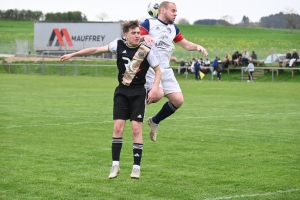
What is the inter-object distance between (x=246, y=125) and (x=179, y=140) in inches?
136

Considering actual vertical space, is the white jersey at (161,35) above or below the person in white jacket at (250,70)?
above

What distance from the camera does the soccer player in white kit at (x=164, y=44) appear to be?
34.7ft

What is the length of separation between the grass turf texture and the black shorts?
880mm

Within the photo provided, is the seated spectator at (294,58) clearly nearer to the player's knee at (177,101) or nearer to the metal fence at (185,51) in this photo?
the metal fence at (185,51)

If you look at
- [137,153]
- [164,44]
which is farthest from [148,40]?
[137,153]

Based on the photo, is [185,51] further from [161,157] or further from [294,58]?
[161,157]

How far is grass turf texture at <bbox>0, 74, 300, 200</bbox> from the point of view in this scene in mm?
8148

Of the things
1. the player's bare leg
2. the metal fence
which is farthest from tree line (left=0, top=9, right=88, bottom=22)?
the player's bare leg

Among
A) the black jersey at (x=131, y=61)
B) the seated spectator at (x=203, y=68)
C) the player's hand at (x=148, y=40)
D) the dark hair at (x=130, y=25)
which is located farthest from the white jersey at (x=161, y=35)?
the seated spectator at (x=203, y=68)

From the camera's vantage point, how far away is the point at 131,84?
877cm

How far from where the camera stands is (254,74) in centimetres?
5000

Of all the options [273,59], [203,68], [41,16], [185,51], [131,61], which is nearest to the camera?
[131,61]

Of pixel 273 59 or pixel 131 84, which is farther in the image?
pixel 273 59

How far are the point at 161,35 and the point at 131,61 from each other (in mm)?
2103
